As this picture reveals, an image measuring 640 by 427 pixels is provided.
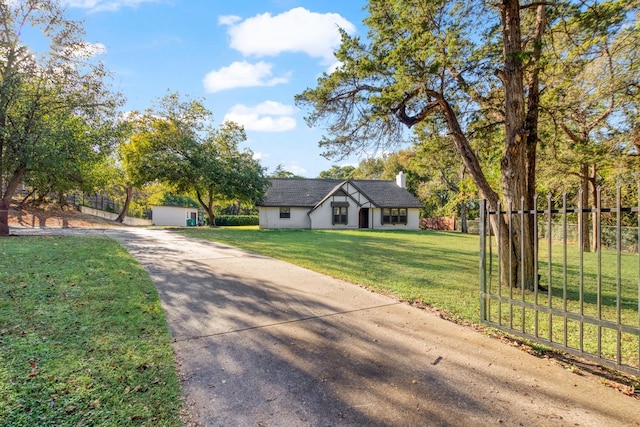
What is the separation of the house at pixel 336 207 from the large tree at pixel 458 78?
2153 centimetres

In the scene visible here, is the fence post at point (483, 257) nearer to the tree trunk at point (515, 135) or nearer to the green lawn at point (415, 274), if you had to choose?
the green lawn at point (415, 274)

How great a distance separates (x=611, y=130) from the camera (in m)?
11.5

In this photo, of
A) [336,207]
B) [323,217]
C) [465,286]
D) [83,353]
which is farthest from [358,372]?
[336,207]

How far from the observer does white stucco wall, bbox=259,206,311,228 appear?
30703 mm

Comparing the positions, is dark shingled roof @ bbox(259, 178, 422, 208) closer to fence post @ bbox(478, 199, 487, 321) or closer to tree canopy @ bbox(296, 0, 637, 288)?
tree canopy @ bbox(296, 0, 637, 288)

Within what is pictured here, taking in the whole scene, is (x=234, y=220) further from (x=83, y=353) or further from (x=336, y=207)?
(x=83, y=353)

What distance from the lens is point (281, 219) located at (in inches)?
1219

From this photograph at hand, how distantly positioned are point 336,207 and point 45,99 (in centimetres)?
2231

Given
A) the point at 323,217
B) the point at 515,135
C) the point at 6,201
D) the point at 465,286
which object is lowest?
the point at 465,286

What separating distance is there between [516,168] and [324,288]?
4761 mm

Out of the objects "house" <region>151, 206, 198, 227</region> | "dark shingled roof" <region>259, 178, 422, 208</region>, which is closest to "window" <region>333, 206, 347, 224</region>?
"dark shingled roof" <region>259, 178, 422, 208</region>

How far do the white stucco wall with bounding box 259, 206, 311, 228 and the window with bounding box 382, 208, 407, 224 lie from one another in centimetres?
790

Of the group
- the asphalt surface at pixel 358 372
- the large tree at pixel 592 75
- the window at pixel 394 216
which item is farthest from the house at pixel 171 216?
the large tree at pixel 592 75

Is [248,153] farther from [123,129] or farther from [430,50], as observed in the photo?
[430,50]
